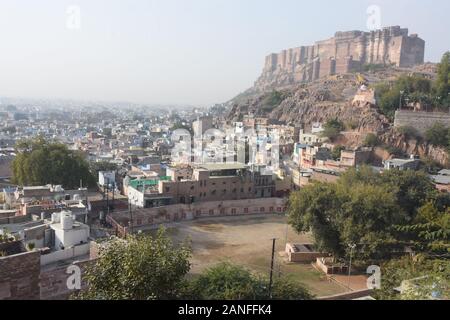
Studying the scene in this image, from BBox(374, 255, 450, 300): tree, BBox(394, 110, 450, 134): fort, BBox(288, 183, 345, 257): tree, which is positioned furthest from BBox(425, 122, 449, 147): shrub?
BBox(374, 255, 450, 300): tree

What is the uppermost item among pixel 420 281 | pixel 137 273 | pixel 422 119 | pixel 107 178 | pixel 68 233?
pixel 422 119

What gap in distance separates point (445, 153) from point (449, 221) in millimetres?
21033

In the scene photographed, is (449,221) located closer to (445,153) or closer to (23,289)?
(23,289)

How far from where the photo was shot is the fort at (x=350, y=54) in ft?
243

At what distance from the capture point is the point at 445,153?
1302 inches

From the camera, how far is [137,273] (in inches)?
296

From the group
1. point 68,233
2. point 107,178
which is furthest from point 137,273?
point 107,178

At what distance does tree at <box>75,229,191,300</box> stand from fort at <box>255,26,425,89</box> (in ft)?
238

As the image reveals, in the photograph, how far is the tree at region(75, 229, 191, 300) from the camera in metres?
7.45

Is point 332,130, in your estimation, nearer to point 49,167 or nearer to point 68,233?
point 49,167

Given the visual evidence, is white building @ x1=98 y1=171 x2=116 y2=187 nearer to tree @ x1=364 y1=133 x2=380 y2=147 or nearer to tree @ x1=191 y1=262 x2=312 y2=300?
tree @ x1=191 y1=262 x2=312 y2=300

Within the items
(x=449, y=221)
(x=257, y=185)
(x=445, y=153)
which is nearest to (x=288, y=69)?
(x=445, y=153)

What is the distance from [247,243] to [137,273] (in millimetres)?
13706

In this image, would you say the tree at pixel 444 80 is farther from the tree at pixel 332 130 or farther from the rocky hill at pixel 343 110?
the tree at pixel 332 130
